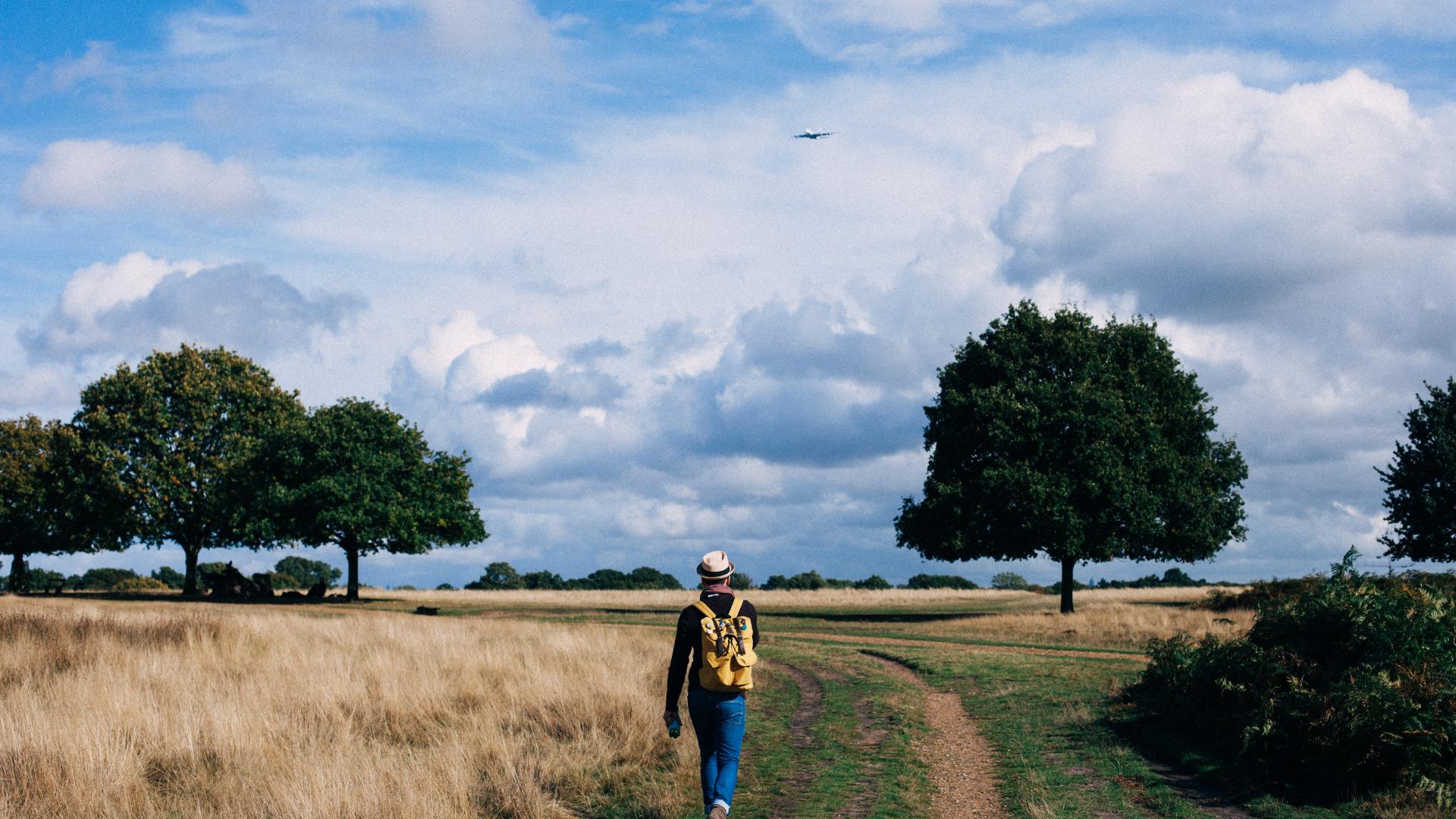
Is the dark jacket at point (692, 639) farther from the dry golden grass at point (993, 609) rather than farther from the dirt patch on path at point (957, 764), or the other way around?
the dry golden grass at point (993, 609)

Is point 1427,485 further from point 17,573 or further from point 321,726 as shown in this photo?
point 17,573

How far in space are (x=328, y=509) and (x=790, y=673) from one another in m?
36.8

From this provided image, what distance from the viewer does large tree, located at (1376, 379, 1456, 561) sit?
50000 mm

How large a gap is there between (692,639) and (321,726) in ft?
27.0

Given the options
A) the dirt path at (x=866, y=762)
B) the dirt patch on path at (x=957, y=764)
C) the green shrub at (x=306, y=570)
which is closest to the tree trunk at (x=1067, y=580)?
the dirt patch on path at (x=957, y=764)

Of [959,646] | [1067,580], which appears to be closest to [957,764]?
[959,646]

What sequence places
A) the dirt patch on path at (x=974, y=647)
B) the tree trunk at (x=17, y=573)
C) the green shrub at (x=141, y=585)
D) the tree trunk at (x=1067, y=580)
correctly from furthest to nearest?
1. the green shrub at (x=141, y=585)
2. the tree trunk at (x=17, y=573)
3. the tree trunk at (x=1067, y=580)
4. the dirt patch on path at (x=974, y=647)

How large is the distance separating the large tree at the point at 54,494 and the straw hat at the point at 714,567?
53847 mm

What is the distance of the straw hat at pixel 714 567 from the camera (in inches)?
370

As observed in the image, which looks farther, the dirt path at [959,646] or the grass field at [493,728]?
the dirt path at [959,646]

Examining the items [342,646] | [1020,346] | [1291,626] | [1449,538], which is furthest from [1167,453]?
[342,646]

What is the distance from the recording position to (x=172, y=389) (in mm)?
57156

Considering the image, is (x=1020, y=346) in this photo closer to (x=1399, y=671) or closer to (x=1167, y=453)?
(x=1167, y=453)

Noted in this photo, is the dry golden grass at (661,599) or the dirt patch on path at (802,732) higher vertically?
the dirt patch on path at (802,732)
